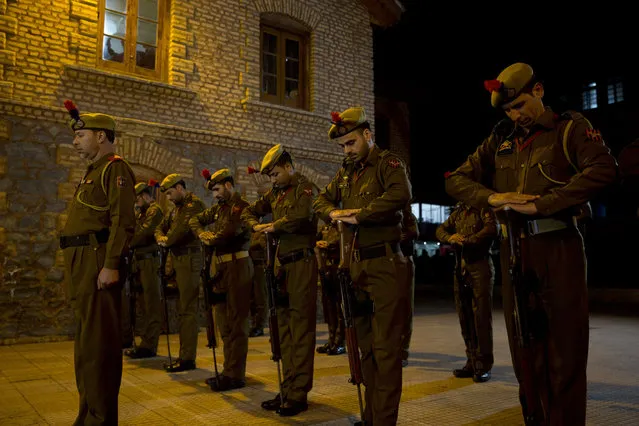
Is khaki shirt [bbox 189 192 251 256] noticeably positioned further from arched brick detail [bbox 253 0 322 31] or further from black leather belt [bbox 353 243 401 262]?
arched brick detail [bbox 253 0 322 31]

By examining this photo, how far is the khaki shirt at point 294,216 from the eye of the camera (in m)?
4.41

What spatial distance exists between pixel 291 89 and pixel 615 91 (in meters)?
17.5

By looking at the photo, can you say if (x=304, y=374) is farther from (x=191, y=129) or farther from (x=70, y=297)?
(x=191, y=129)

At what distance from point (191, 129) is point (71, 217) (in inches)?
230

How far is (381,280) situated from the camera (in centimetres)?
336

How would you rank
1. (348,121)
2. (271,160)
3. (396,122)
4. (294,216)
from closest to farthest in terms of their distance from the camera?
(348,121) < (294,216) < (271,160) < (396,122)

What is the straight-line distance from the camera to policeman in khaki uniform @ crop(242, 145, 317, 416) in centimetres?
418

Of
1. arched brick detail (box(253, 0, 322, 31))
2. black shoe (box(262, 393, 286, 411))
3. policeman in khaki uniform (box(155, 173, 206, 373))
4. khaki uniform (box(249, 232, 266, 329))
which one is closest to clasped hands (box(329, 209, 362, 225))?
A: black shoe (box(262, 393, 286, 411))

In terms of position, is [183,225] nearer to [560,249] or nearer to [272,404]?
[272,404]

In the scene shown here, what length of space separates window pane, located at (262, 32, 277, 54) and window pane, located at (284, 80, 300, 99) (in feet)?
2.36

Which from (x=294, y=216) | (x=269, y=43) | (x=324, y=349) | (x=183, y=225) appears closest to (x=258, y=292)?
(x=324, y=349)

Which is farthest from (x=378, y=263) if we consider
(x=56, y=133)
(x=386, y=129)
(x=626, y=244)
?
(x=626, y=244)

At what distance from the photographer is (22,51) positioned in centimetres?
776

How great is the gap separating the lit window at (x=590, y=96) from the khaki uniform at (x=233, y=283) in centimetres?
2198
